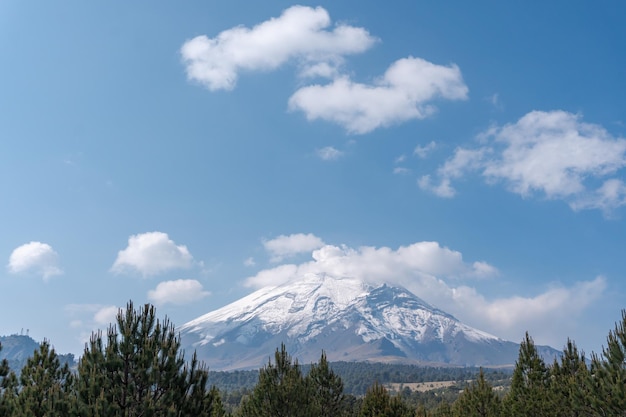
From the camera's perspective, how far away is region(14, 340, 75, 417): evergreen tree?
19.9 metres

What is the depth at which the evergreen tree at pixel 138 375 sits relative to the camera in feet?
65.1

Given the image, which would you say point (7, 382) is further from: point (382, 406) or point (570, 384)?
point (570, 384)

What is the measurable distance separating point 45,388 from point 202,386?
450 inches

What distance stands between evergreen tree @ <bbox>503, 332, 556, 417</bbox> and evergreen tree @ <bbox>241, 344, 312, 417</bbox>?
2372 cm

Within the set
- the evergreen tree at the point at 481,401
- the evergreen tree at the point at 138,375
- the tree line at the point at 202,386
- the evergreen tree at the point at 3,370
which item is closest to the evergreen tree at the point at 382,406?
the tree line at the point at 202,386

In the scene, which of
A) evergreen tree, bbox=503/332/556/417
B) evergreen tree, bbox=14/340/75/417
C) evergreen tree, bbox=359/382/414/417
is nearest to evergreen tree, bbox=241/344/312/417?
evergreen tree, bbox=359/382/414/417

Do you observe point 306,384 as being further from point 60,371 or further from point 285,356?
point 60,371

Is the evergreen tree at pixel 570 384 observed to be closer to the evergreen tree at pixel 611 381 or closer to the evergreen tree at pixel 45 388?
the evergreen tree at pixel 611 381

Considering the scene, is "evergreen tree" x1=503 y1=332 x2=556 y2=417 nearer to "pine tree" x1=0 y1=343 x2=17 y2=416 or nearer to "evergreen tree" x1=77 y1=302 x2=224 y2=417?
"evergreen tree" x1=77 y1=302 x2=224 y2=417

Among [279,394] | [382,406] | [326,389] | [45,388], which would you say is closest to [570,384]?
[382,406]

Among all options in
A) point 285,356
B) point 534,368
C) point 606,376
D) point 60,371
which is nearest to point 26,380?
point 60,371

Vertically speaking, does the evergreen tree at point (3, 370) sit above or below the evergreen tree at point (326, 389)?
above

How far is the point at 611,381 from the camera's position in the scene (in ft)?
115

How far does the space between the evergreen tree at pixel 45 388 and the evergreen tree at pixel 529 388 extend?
38755mm
